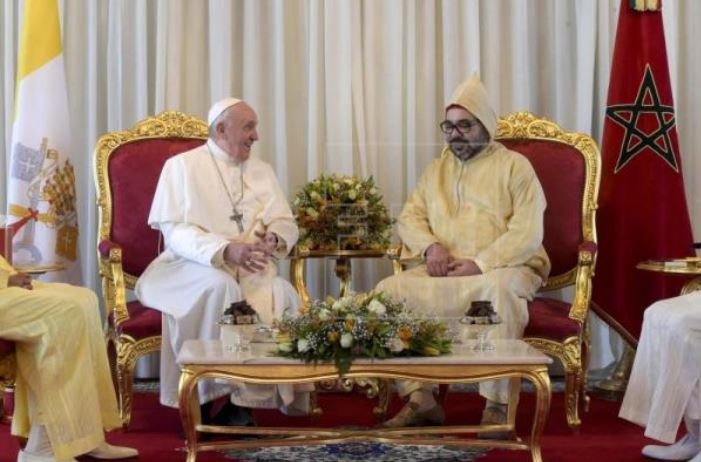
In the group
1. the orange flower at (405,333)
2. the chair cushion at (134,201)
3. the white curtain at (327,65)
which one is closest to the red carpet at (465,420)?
the orange flower at (405,333)

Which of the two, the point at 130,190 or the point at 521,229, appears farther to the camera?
the point at 130,190

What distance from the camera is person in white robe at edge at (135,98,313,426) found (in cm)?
552

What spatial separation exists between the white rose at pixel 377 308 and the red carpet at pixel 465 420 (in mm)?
745

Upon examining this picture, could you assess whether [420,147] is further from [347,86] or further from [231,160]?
[231,160]

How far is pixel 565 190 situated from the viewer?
6.32 metres

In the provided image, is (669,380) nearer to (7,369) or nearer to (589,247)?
(589,247)

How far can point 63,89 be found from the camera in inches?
259

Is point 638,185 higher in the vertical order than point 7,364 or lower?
higher

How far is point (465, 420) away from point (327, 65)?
234 cm

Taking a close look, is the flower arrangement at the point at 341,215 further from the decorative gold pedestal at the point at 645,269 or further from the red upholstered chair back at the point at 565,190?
the decorative gold pedestal at the point at 645,269

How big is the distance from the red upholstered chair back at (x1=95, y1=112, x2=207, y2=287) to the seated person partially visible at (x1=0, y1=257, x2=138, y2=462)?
1604 mm

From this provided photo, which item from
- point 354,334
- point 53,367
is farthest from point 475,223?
point 53,367

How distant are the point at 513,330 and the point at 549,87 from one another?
2.17 m

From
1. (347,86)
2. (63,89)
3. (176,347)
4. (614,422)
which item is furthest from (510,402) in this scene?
(63,89)
